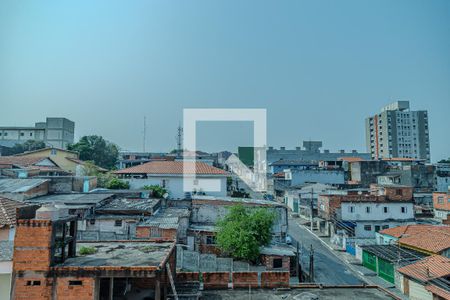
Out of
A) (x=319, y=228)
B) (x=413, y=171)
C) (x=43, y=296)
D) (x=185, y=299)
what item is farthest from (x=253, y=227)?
(x=413, y=171)

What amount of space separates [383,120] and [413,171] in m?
49.4

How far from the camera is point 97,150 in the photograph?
48.9 m

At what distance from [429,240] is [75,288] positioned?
21849 mm

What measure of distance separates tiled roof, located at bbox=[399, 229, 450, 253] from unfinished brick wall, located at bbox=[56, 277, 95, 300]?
20.1 m

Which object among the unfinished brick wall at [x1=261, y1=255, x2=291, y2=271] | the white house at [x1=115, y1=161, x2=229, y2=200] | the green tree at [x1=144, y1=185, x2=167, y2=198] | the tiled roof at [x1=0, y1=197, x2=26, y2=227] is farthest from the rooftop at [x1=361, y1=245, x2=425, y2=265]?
the tiled roof at [x1=0, y1=197, x2=26, y2=227]

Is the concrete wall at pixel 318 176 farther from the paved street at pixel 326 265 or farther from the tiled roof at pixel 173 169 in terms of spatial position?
the tiled roof at pixel 173 169

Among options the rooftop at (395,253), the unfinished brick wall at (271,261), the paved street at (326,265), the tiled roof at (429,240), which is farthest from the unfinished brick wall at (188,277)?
the tiled roof at (429,240)

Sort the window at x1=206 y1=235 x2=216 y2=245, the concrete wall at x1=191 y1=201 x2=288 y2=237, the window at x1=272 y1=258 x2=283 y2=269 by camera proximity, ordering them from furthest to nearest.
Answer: the concrete wall at x1=191 y1=201 x2=288 y2=237, the window at x1=206 y1=235 x2=216 y2=245, the window at x1=272 y1=258 x2=283 y2=269

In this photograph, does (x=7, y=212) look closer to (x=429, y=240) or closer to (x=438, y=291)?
(x=438, y=291)

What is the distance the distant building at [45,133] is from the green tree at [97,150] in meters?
13.9

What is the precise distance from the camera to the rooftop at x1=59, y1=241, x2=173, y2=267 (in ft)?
25.6

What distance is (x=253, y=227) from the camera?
53.9 ft

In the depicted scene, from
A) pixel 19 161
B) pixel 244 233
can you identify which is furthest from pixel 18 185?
pixel 19 161

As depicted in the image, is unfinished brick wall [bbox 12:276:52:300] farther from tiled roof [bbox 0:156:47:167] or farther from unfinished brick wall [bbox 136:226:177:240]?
tiled roof [bbox 0:156:47:167]
